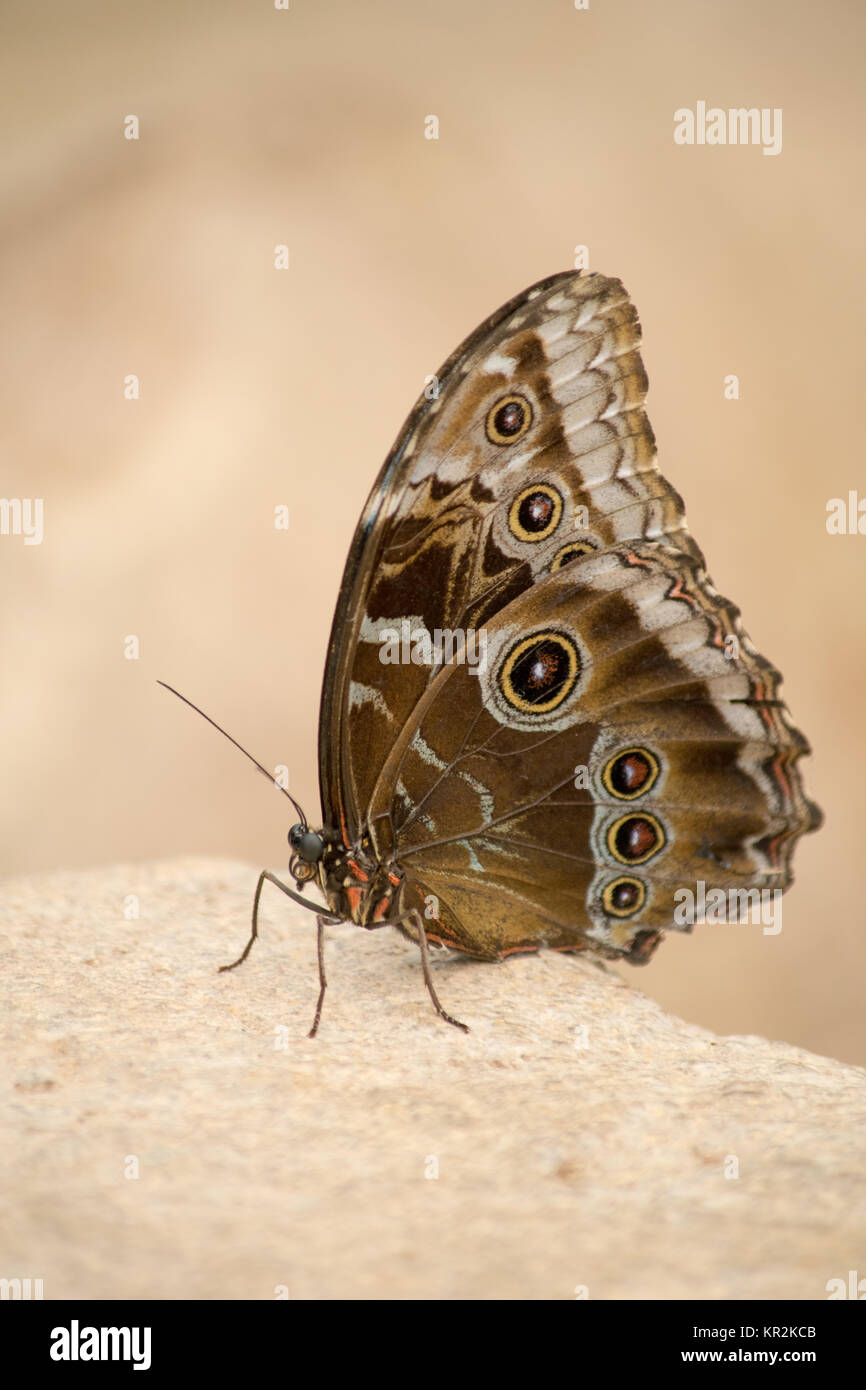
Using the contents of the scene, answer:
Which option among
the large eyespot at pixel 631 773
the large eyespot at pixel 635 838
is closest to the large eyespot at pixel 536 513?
the large eyespot at pixel 631 773

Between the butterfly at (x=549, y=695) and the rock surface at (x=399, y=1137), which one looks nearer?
the rock surface at (x=399, y=1137)

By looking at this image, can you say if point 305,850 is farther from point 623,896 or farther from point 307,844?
point 623,896

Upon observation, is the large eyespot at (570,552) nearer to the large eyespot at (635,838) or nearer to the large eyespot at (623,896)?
the large eyespot at (635,838)

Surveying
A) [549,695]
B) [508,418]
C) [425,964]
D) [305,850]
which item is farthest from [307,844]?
[508,418]

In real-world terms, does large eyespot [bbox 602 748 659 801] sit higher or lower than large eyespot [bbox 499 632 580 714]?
lower

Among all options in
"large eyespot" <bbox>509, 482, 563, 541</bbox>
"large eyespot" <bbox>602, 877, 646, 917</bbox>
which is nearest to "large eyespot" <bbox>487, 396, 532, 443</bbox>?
"large eyespot" <bbox>509, 482, 563, 541</bbox>

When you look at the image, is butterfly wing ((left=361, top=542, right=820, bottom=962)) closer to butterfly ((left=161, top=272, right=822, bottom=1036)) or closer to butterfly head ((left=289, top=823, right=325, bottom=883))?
butterfly ((left=161, top=272, right=822, bottom=1036))
